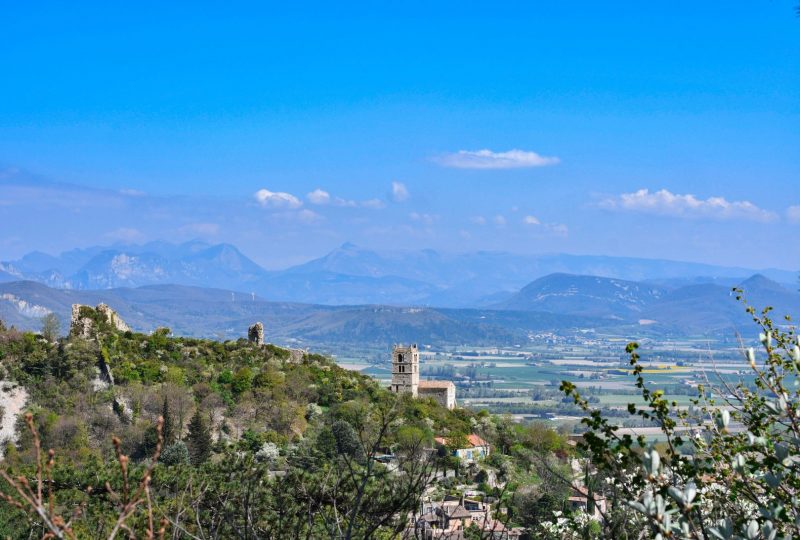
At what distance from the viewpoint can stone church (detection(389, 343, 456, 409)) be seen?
45.8 m

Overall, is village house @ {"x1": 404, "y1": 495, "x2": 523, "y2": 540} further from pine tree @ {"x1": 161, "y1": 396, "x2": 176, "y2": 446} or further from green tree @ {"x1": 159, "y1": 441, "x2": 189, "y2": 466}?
pine tree @ {"x1": 161, "y1": 396, "x2": 176, "y2": 446}

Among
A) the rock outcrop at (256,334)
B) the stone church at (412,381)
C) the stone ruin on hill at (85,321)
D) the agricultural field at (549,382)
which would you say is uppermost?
the stone ruin on hill at (85,321)

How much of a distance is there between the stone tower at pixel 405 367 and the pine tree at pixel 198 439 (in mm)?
18096

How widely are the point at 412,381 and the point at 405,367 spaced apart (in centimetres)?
92

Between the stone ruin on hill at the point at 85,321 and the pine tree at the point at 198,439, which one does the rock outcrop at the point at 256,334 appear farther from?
the pine tree at the point at 198,439

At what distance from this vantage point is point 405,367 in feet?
151

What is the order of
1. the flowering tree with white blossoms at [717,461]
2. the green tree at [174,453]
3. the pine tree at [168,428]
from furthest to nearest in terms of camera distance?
the pine tree at [168,428]
the green tree at [174,453]
the flowering tree with white blossoms at [717,461]

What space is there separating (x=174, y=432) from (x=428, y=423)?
12061mm

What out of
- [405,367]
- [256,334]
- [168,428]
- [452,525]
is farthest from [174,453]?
[405,367]

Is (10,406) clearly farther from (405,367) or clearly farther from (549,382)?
(549,382)

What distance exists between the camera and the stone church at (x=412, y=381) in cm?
4575

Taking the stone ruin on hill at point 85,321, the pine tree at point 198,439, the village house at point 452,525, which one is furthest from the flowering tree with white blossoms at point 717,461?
the stone ruin on hill at point 85,321

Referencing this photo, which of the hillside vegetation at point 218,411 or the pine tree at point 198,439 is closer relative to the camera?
the pine tree at point 198,439

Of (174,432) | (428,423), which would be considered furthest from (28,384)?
(428,423)
